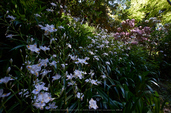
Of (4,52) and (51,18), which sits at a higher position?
(51,18)

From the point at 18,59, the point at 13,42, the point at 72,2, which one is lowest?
the point at 18,59

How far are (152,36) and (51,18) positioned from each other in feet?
12.9

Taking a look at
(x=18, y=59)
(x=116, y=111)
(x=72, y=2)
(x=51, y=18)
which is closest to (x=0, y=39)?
(x=18, y=59)

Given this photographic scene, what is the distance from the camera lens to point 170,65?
9.52ft

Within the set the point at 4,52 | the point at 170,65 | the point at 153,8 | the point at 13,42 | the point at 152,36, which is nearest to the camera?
the point at 4,52

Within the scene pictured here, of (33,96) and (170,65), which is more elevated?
(170,65)

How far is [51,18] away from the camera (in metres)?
2.13

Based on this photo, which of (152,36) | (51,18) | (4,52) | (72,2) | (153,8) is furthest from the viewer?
(153,8)

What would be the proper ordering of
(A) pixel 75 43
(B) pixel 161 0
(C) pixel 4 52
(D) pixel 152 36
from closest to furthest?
(C) pixel 4 52
(A) pixel 75 43
(D) pixel 152 36
(B) pixel 161 0

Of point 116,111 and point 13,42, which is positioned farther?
point 13,42

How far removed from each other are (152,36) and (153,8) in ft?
17.5

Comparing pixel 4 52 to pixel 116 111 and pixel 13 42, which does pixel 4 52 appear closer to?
pixel 13 42

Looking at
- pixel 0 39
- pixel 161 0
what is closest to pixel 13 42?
pixel 0 39

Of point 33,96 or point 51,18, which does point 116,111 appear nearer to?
point 33,96
